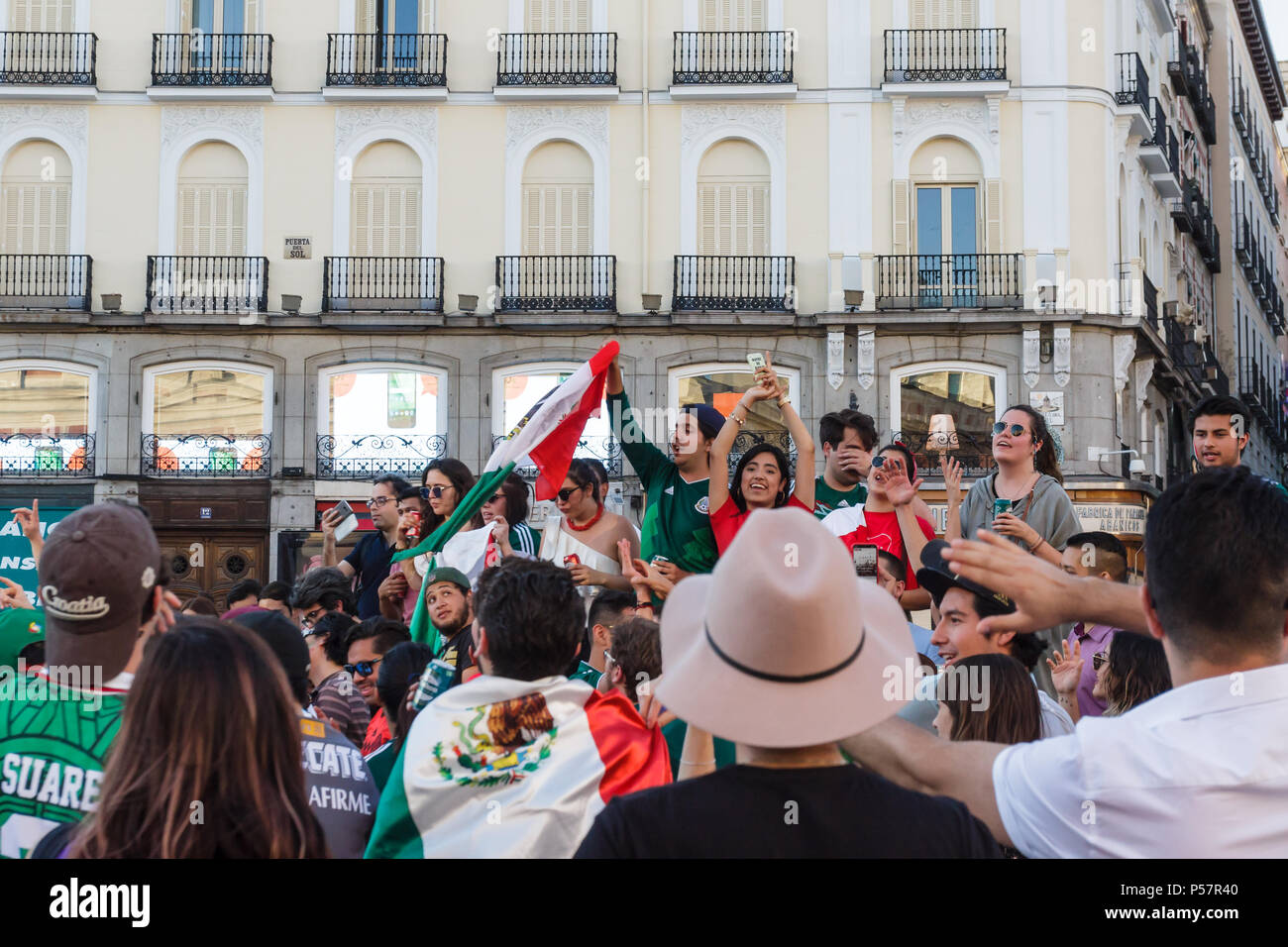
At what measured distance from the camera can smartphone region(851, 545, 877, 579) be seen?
6.85 meters

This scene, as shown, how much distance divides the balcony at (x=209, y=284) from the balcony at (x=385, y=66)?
130 inches

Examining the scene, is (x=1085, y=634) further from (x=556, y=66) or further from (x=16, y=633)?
(x=556, y=66)

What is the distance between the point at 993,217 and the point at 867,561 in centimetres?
1820

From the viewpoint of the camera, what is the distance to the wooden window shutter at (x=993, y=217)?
78.0 ft

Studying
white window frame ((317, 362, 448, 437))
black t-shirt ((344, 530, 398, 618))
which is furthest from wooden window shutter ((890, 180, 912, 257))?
black t-shirt ((344, 530, 398, 618))

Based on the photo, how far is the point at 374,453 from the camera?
77.9ft

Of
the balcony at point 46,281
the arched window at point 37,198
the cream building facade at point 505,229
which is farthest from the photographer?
the arched window at point 37,198

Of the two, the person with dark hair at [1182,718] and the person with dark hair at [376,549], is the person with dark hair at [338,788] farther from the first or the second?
the person with dark hair at [376,549]

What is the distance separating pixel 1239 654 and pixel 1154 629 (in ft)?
0.55

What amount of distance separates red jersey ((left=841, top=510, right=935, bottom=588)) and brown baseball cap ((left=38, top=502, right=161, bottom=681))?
4198 millimetres

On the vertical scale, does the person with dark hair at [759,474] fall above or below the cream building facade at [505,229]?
below

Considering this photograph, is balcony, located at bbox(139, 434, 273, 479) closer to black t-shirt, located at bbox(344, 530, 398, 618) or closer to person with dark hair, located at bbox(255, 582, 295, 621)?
black t-shirt, located at bbox(344, 530, 398, 618)

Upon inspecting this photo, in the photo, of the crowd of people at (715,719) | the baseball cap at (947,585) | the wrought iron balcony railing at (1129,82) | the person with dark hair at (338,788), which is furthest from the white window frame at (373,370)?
the person with dark hair at (338,788)

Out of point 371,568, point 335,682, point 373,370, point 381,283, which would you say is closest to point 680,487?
point 335,682
